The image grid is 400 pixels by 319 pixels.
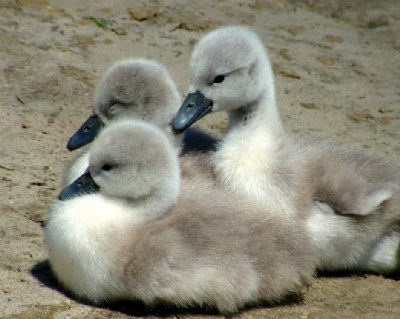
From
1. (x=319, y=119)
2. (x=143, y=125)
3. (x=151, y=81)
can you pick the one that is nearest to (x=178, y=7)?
(x=319, y=119)

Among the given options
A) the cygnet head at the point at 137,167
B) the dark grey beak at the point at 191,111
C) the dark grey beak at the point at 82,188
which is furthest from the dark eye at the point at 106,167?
the dark grey beak at the point at 191,111

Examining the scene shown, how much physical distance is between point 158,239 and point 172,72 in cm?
296

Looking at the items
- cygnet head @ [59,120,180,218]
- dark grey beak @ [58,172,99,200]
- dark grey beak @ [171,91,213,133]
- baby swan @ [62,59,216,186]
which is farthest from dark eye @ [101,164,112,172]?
dark grey beak @ [171,91,213,133]

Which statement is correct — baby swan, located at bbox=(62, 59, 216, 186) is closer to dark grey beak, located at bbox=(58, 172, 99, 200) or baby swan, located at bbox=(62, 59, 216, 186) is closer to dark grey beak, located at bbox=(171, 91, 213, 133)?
dark grey beak, located at bbox=(171, 91, 213, 133)

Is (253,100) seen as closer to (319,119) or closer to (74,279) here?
(74,279)

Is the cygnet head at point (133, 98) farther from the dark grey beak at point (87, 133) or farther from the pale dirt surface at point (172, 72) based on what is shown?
the pale dirt surface at point (172, 72)

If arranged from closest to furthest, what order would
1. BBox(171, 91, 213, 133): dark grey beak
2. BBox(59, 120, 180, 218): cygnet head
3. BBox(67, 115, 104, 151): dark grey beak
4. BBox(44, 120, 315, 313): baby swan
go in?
BBox(44, 120, 315, 313): baby swan → BBox(59, 120, 180, 218): cygnet head → BBox(171, 91, 213, 133): dark grey beak → BBox(67, 115, 104, 151): dark grey beak

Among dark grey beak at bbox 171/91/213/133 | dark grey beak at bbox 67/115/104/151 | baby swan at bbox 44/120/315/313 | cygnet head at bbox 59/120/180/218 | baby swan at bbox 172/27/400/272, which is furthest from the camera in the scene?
dark grey beak at bbox 67/115/104/151

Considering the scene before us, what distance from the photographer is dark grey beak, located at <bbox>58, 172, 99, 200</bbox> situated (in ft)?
13.7

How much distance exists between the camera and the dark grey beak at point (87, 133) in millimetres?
4746

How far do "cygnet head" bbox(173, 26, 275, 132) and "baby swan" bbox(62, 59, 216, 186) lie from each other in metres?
0.13

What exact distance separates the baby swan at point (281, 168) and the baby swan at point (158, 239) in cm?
27

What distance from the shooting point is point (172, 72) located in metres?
6.71

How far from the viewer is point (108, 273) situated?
3.91 metres
